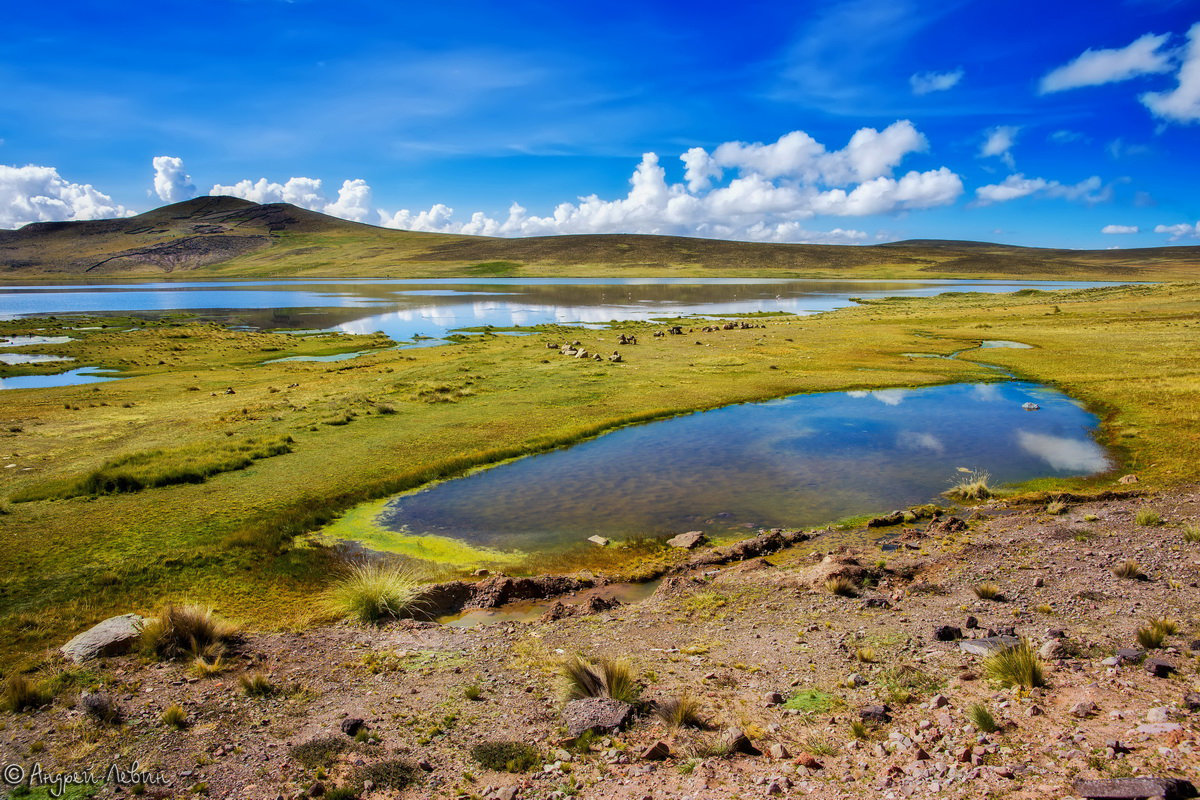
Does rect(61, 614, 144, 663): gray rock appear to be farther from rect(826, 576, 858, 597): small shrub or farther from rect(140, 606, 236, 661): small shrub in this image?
rect(826, 576, 858, 597): small shrub

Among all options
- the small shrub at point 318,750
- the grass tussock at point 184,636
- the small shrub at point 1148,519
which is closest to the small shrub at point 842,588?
the small shrub at point 1148,519

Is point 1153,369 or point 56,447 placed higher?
point 1153,369

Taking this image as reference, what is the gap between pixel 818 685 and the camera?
8.59m

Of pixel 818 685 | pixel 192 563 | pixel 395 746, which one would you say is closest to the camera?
pixel 395 746

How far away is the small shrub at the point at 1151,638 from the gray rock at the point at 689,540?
8.44 metres

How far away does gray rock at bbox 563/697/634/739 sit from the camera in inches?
307

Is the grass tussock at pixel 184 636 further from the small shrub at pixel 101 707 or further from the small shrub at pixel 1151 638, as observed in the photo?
the small shrub at pixel 1151 638

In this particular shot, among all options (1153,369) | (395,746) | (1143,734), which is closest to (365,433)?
(395,746)

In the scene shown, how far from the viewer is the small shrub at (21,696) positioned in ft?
26.7

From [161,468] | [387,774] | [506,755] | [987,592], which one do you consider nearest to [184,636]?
[387,774]

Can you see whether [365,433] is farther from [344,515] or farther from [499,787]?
[499,787]

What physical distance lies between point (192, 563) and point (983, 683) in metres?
15.1

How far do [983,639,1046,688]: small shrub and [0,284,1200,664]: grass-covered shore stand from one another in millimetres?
9276

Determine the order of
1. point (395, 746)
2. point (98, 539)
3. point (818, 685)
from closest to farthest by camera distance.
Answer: point (395, 746) → point (818, 685) → point (98, 539)
